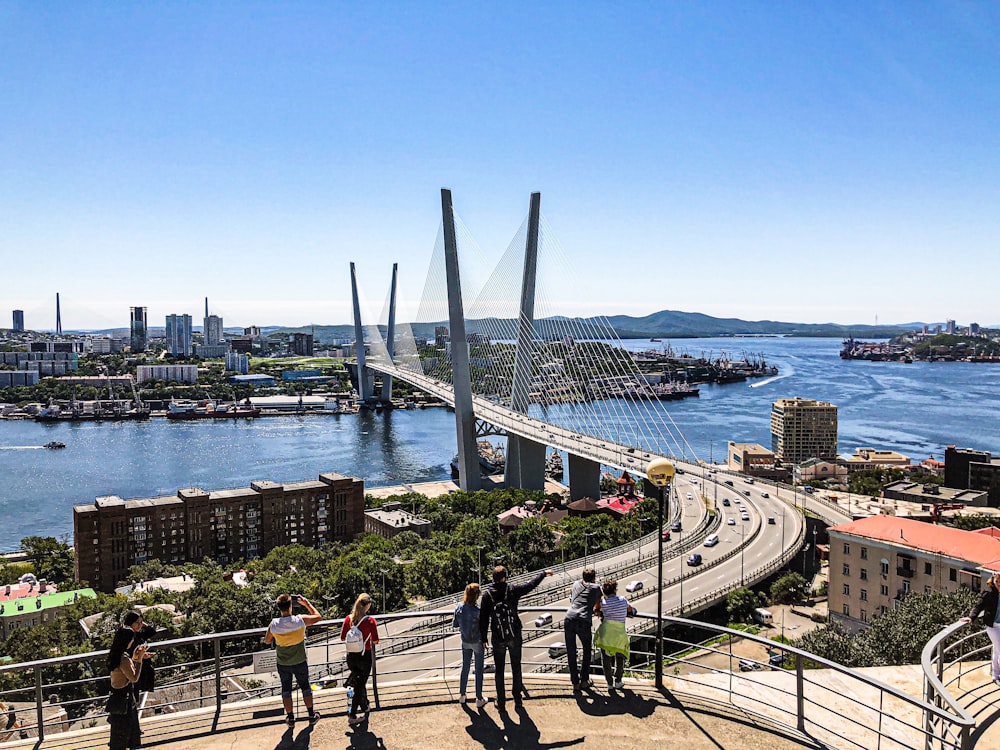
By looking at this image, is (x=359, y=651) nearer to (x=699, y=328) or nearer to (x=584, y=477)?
(x=584, y=477)

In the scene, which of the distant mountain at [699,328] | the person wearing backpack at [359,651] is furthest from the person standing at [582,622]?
the distant mountain at [699,328]

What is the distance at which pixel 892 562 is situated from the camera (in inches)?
366

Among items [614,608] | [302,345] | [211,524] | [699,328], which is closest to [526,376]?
A: [211,524]

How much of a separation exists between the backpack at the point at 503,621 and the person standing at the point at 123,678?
38.8 inches

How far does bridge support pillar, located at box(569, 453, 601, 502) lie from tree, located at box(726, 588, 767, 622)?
5.63 meters

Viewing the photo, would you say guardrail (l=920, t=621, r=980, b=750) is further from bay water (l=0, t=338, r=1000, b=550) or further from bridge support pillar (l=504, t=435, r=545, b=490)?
bridge support pillar (l=504, t=435, r=545, b=490)

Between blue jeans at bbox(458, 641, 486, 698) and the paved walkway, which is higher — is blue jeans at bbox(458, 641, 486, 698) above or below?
above

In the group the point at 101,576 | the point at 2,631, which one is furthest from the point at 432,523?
the point at 2,631

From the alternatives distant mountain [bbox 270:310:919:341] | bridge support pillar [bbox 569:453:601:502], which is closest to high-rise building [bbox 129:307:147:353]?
distant mountain [bbox 270:310:919:341]

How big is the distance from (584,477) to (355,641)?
13122 millimetres

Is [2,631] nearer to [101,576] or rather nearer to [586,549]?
[101,576]

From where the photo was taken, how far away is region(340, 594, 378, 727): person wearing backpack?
2.21m

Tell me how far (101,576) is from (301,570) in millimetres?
4402

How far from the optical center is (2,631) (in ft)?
35.8
